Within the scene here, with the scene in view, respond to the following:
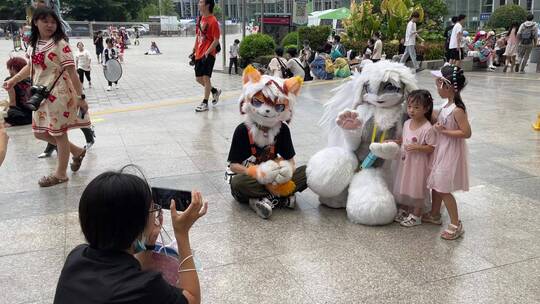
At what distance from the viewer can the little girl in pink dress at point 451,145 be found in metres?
3.65

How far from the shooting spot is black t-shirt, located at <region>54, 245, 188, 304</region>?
60.5 inches

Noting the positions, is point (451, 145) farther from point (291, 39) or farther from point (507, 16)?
point (507, 16)

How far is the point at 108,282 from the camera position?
1.55 m

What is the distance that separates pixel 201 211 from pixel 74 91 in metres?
3.58

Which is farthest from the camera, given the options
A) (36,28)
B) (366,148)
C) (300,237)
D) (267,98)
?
(36,28)

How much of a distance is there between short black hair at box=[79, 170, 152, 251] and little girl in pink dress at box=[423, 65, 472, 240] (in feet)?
8.80

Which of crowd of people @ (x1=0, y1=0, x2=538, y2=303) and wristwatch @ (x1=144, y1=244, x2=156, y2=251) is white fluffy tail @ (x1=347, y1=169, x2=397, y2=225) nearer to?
crowd of people @ (x1=0, y1=0, x2=538, y2=303)

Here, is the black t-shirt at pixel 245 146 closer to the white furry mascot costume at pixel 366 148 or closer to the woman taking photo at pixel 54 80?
the white furry mascot costume at pixel 366 148

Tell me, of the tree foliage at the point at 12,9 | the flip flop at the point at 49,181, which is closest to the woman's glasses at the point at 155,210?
the flip flop at the point at 49,181

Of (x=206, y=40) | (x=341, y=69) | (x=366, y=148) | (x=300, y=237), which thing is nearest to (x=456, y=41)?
(x=341, y=69)

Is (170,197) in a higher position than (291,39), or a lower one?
lower

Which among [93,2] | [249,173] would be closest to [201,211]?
[249,173]

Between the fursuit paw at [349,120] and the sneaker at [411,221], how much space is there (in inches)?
33.6

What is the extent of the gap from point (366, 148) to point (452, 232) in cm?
101
